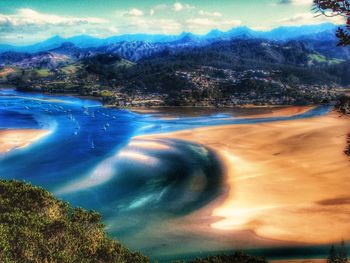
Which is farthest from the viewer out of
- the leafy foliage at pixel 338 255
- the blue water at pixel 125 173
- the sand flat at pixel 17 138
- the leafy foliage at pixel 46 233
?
the sand flat at pixel 17 138

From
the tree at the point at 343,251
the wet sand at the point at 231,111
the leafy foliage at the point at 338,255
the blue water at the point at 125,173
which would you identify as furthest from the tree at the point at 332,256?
the wet sand at the point at 231,111

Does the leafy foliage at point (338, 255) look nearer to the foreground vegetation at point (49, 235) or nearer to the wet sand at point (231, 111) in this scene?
the foreground vegetation at point (49, 235)

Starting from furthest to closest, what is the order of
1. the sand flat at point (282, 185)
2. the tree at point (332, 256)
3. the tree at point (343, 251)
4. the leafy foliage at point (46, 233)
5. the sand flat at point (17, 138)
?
the sand flat at point (17, 138)
the sand flat at point (282, 185)
the tree at point (343, 251)
the tree at point (332, 256)
the leafy foliage at point (46, 233)

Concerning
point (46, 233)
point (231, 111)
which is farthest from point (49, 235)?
point (231, 111)

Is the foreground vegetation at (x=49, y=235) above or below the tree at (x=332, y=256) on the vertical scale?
above

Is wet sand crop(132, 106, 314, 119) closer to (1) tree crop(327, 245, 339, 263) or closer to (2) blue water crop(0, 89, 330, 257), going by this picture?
(2) blue water crop(0, 89, 330, 257)

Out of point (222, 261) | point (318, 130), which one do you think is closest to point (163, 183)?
point (222, 261)

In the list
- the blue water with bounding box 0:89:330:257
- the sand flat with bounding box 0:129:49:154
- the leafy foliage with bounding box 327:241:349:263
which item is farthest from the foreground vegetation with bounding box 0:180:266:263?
the sand flat with bounding box 0:129:49:154
